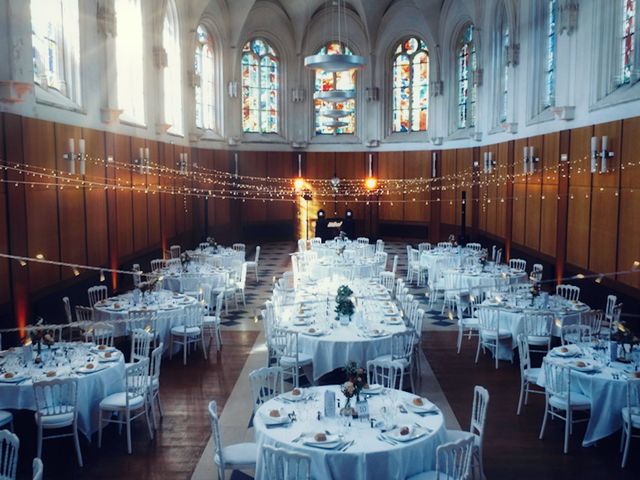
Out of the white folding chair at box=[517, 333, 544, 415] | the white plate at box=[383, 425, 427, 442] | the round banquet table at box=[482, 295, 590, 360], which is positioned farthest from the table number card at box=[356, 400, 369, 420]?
the round banquet table at box=[482, 295, 590, 360]

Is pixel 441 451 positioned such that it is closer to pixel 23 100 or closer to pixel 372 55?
pixel 23 100

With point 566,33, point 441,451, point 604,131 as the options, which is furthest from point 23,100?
point 566,33

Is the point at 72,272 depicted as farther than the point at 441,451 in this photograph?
Yes

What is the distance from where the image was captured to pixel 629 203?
11.9 meters

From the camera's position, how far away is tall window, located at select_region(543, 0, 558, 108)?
16.8 meters

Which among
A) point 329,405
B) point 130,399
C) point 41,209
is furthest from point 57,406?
point 41,209

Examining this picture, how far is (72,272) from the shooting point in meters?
13.4

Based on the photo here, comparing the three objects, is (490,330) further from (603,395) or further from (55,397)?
(55,397)

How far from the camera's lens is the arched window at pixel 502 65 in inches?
824

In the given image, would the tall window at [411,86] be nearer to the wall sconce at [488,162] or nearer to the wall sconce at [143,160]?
the wall sconce at [488,162]

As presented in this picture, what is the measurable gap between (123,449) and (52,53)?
8.92m

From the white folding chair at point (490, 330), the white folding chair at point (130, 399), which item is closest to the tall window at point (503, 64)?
the white folding chair at point (490, 330)

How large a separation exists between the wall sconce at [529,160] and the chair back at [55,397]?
520 inches

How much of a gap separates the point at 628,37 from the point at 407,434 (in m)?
10.3
